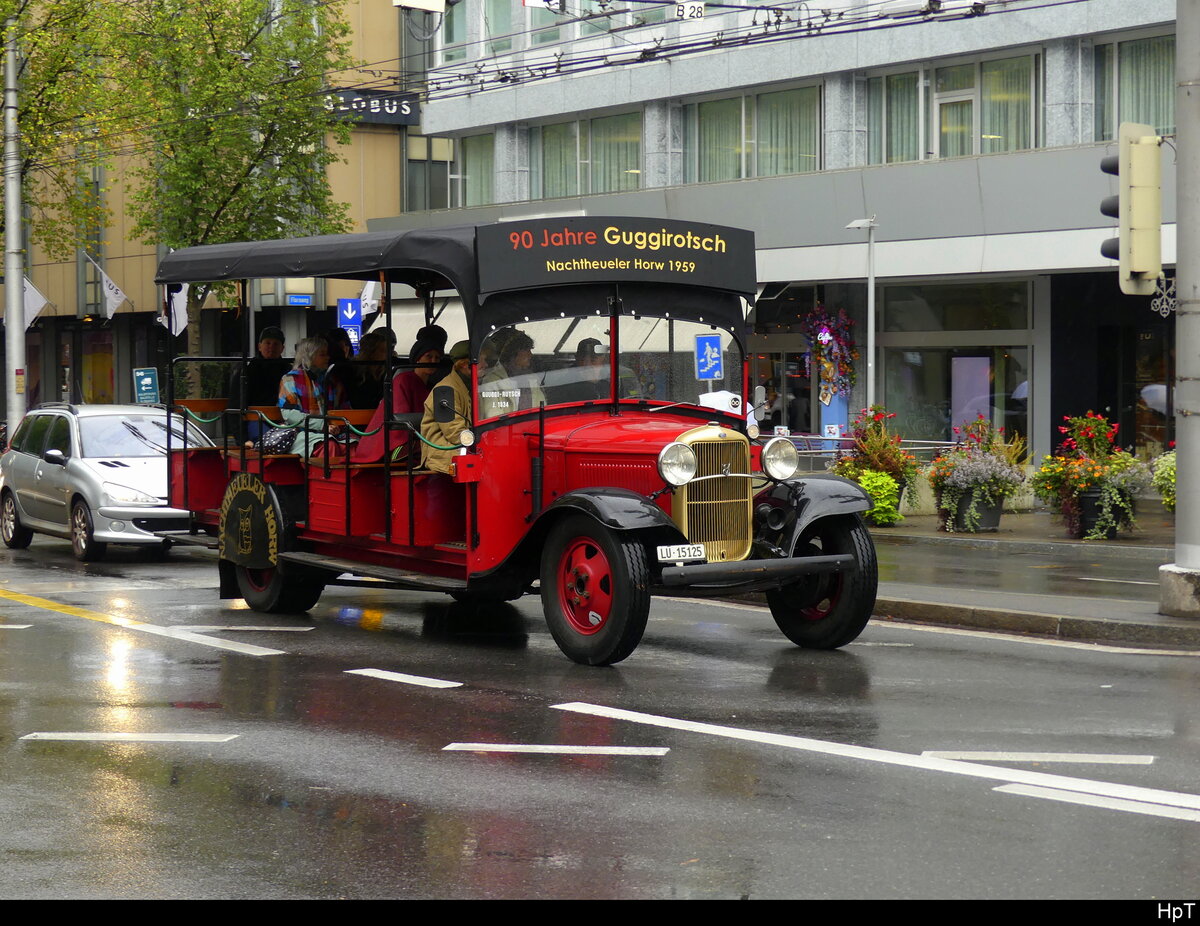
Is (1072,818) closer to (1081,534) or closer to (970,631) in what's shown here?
(970,631)

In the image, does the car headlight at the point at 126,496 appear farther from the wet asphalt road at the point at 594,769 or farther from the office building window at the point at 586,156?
the office building window at the point at 586,156

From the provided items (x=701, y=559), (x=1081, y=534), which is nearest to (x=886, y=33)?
(x=1081, y=534)

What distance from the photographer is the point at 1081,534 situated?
65.3 ft

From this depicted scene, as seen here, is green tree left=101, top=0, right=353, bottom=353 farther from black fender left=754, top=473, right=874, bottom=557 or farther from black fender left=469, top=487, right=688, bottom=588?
black fender left=754, top=473, right=874, bottom=557

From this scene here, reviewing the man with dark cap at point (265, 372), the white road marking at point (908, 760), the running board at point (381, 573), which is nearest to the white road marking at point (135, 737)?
the white road marking at point (908, 760)

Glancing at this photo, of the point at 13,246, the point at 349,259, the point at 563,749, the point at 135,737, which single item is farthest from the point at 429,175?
the point at 563,749

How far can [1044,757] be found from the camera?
7434mm

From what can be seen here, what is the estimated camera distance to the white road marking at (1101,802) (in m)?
6.36

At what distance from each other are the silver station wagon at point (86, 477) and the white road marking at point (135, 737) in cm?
856

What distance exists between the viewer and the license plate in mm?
9812

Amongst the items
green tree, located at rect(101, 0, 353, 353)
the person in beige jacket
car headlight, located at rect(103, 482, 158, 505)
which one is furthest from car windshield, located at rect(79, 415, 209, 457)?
green tree, located at rect(101, 0, 353, 353)

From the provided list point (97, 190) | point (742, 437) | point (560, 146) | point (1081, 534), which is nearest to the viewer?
point (742, 437)

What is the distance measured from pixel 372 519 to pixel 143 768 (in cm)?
472

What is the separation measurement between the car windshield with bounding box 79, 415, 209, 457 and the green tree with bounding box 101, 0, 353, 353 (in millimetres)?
13366
